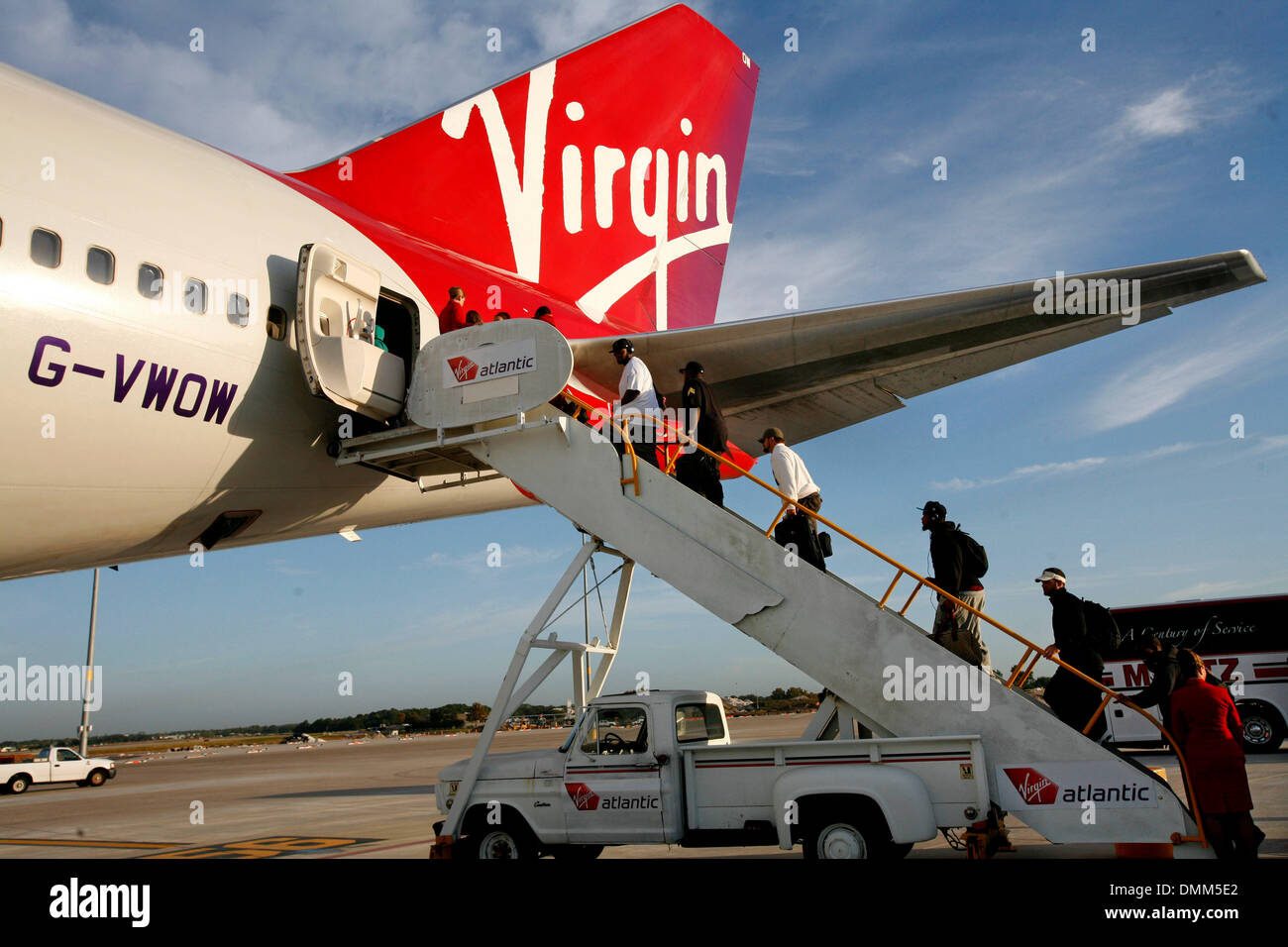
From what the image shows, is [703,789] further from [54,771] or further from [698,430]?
[54,771]

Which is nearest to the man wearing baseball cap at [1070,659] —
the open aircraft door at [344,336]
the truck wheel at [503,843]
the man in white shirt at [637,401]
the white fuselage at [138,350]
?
the man in white shirt at [637,401]

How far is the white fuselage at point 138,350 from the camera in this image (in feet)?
22.4

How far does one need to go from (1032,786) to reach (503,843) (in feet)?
15.0

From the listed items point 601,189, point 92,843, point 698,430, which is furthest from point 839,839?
point 601,189

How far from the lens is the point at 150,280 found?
7.52 meters

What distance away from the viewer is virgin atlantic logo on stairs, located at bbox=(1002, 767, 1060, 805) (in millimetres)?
7023

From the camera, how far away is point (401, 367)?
32.3 ft

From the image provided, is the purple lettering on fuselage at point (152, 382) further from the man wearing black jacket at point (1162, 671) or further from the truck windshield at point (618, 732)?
the man wearing black jacket at point (1162, 671)

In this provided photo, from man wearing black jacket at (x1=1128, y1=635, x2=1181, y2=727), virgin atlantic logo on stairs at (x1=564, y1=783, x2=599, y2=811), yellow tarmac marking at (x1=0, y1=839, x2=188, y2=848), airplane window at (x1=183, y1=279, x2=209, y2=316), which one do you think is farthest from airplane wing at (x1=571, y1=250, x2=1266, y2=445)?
yellow tarmac marking at (x1=0, y1=839, x2=188, y2=848)

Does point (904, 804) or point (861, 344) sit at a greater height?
point (861, 344)

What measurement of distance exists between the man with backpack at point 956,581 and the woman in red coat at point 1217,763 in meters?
1.58
